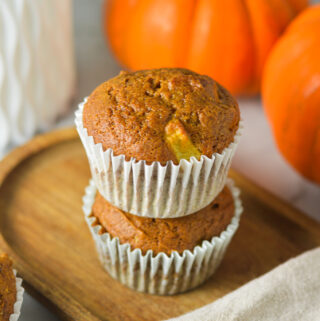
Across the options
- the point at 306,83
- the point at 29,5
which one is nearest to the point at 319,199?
the point at 306,83

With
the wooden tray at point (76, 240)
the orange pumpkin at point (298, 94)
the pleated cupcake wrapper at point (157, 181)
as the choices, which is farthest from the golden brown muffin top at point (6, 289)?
the orange pumpkin at point (298, 94)

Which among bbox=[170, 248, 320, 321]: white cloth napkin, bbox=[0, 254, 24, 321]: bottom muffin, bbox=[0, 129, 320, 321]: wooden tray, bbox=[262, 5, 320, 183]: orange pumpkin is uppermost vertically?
bbox=[262, 5, 320, 183]: orange pumpkin

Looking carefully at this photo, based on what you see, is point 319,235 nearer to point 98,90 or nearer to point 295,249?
point 295,249

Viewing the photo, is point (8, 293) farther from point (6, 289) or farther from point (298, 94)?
point (298, 94)

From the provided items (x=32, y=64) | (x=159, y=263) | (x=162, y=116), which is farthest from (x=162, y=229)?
(x=32, y=64)

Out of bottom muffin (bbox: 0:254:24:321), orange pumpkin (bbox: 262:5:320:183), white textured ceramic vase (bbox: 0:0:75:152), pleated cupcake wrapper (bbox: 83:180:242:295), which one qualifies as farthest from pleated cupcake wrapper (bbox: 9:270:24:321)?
orange pumpkin (bbox: 262:5:320:183)

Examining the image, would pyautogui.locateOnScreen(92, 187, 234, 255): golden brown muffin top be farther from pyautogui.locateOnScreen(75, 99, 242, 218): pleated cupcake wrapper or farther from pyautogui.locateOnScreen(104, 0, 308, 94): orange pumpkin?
pyautogui.locateOnScreen(104, 0, 308, 94): orange pumpkin

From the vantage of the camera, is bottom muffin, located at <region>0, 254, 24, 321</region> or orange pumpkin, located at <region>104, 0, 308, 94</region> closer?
bottom muffin, located at <region>0, 254, 24, 321</region>
